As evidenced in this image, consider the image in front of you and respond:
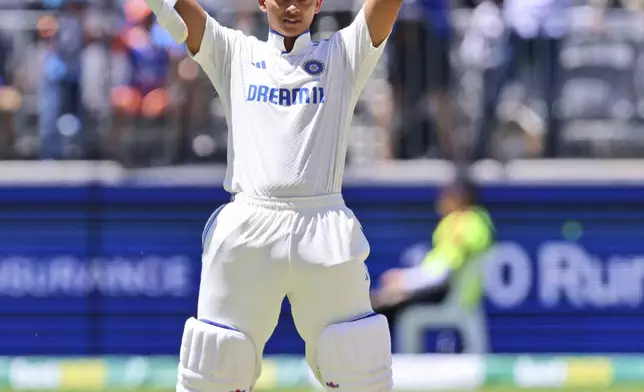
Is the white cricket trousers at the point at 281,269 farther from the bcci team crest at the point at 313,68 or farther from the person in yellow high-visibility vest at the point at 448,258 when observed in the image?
the person in yellow high-visibility vest at the point at 448,258

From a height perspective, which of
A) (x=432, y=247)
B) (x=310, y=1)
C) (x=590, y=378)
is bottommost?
(x=590, y=378)

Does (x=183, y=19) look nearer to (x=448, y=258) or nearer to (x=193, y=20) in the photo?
(x=193, y=20)

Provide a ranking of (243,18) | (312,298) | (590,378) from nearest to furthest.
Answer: (312,298) → (590,378) → (243,18)

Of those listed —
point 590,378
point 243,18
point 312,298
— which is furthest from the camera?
point 243,18

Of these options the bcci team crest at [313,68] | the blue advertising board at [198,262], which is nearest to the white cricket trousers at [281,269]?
the bcci team crest at [313,68]

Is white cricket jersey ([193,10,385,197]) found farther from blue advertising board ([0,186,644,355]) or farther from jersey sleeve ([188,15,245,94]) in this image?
blue advertising board ([0,186,644,355])

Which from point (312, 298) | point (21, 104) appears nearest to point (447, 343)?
point (21, 104)

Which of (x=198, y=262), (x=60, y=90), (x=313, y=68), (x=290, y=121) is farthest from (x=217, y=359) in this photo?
(x=60, y=90)

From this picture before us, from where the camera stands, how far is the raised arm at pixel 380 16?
4336mm

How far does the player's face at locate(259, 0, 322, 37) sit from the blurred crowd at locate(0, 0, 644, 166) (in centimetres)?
412

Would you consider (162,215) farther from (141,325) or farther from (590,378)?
(590,378)

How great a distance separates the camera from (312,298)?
426cm

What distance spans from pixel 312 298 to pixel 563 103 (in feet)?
15.6

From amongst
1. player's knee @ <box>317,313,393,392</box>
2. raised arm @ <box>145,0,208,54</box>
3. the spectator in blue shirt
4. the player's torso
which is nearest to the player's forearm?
raised arm @ <box>145,0,208,54</box>
